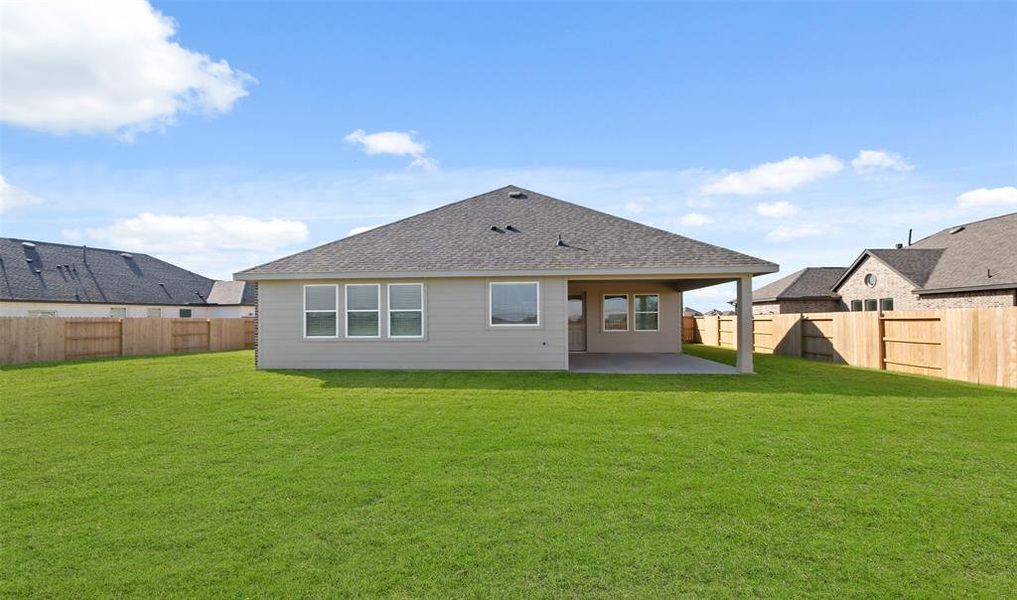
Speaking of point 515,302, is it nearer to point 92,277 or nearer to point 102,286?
point 102,286

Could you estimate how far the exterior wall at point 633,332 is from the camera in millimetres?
17828

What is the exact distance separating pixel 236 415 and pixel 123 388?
14.8 ft

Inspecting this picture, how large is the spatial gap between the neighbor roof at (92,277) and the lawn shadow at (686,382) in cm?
2178

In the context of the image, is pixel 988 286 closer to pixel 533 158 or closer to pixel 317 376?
pixel 533 158

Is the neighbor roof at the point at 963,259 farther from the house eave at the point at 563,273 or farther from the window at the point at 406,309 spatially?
the window at the point at 406,309

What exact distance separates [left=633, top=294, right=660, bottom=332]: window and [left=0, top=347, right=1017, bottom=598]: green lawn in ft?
30.8

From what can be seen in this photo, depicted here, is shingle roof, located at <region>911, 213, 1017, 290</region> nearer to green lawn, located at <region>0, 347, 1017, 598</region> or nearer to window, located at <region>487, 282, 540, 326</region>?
green lawn, located at <region>0, 347, 1017, 598</region>

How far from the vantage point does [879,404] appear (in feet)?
27.8

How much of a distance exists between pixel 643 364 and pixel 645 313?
439 cm

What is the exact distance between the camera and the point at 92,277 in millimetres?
28266

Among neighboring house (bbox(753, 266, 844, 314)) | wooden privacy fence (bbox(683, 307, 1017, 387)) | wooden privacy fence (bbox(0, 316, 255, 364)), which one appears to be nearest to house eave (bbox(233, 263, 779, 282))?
wooden privacy fence (bbox(683, 307, 1017, 387))

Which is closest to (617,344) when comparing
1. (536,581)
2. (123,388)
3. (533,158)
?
(533,158)

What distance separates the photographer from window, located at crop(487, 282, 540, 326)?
1285 cm

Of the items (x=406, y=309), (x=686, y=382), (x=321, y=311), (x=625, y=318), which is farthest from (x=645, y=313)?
(x=321, y=311)
